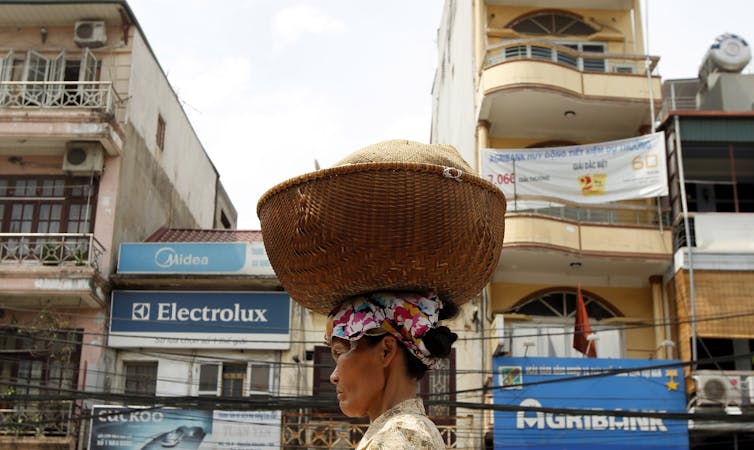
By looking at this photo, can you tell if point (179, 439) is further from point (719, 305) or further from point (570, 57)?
point (570, 57)

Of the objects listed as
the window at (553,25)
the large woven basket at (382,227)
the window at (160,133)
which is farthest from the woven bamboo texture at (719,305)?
the large woven basket at (382,227)

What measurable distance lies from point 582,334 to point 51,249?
9918 millimetres

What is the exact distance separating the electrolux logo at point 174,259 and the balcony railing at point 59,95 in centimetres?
290

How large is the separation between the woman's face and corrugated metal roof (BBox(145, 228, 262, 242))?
17.7m

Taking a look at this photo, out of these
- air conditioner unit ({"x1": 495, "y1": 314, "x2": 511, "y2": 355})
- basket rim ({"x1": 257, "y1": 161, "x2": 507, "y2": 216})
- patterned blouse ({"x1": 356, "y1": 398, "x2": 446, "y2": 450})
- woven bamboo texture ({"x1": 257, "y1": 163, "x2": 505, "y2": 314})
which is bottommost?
patterned blouse ({"x1": 356, "y1": 398, "x2": 446, "y2": 450})

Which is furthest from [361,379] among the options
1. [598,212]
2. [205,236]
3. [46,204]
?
[205,236]

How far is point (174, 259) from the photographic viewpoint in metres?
19.2

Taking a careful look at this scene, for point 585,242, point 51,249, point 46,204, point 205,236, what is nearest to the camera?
point 585,242

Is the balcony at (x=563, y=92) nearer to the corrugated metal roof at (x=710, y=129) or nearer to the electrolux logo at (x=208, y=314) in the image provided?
the corrugated metal roof at (x=710, y=129)

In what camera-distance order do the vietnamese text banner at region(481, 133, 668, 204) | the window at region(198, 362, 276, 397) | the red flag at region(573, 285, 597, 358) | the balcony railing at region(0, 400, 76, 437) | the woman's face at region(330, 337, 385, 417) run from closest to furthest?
1. the woman's face at region(330, 337, 385, 417)
2. the red flag at region(573, 285, 597, 358)
3. the balcony railing at region(0, 400, 76, 437)
4. the vietnamese text banner at region(481, 133, 668, 204)
5. the window at region(198, 362, 276, 397)

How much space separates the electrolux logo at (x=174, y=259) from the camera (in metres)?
19.1

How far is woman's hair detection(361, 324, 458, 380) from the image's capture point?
3549mm

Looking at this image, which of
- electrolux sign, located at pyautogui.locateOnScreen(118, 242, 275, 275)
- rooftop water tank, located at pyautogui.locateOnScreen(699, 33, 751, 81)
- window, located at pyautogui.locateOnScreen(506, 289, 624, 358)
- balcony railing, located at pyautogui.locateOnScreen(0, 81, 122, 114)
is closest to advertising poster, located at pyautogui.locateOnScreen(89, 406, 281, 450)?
electrolux sign, located at pyautogui.locateOnScreen(118, 242, 275, 275)

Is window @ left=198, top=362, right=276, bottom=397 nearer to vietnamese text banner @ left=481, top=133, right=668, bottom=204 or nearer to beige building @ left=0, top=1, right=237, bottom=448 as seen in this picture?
beige building @ left=0, top=1, right=237, bottom=448
